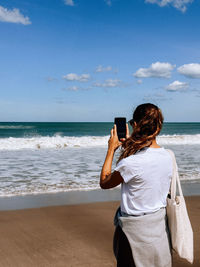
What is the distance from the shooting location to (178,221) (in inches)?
85.1

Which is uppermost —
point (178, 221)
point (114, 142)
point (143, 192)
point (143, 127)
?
point (143, 127)

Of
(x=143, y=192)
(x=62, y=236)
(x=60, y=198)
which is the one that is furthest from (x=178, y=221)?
(x=60, y=198)

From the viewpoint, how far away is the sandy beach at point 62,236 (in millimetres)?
3822

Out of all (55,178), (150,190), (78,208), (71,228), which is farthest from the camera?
(55,178)

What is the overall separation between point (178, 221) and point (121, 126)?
0.78m

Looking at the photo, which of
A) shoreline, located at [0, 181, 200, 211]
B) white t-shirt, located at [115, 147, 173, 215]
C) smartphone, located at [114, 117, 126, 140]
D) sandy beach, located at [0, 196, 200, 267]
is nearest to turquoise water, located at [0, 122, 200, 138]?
shoreline, located at [0, 181, 200, 211]

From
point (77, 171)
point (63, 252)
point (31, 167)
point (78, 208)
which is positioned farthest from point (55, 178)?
point (63, 252)

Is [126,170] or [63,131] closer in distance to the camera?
[126,170]

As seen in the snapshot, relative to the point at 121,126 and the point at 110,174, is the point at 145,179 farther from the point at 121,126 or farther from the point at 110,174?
the point at 121,126

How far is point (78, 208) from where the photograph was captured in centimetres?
605

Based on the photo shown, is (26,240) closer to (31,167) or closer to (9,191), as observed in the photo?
(9,191)

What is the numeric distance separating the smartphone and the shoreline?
436cm

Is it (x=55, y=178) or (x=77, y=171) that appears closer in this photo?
(x=55, y=178)

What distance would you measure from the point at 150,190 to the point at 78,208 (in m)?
4.19
